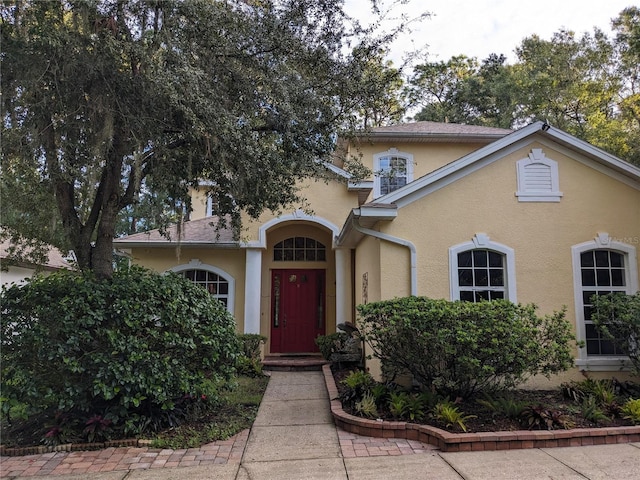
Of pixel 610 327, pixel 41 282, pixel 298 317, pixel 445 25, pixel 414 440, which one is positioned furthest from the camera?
pixel 298 317

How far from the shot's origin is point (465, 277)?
7.75 metres

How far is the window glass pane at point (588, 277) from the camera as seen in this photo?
775 centimetres

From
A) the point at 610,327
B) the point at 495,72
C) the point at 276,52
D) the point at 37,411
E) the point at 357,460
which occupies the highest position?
the point at 495,72

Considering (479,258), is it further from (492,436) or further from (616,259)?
(492,436)

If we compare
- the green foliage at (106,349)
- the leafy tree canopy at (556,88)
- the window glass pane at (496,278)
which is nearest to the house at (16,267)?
the green foliage at (106,349)

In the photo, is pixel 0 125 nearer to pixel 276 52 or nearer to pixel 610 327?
pixel 276 52

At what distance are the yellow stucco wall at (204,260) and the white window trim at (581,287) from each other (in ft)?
25.6

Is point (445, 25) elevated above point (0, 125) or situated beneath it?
elevated above

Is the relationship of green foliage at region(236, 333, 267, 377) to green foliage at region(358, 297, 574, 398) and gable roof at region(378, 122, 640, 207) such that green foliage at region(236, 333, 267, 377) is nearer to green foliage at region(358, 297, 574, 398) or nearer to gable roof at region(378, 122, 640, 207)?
green foliage at region(358, 297, 574, 398)

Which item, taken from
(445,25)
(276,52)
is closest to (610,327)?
(445,25)

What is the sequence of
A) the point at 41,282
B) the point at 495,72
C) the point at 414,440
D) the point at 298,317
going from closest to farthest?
the point at 414,440 → the point at 41,282 → the point at 298,317 → the point at 495,72

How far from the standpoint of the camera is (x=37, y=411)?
18.1ft

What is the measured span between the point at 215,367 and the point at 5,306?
9.47ft

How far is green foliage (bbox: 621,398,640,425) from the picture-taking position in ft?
18.8
